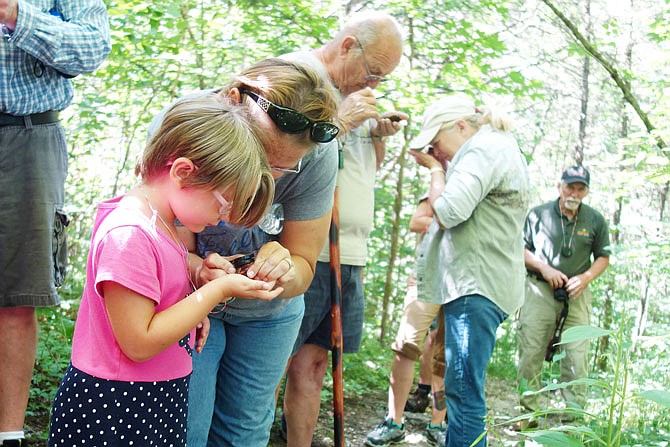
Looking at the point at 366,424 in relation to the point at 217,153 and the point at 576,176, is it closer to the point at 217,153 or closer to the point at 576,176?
the point at 576,176

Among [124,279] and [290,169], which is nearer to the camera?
[124,279]

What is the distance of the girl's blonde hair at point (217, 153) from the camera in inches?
66.5

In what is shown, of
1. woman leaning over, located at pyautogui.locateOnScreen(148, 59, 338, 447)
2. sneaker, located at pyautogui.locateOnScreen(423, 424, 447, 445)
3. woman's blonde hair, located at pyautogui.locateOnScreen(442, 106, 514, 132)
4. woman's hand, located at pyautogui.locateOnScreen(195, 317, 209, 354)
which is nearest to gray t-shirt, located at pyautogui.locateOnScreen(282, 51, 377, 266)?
woman's blonde hair, located at pyautogui.locateOnScreen(442, 106, 514, 132)

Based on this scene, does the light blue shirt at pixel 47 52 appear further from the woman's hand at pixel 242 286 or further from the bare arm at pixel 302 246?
the woman's hand at pixel 242 286

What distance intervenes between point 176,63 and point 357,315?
2556 millimetres

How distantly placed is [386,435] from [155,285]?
2.96 m

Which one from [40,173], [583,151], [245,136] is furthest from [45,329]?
[583,151]

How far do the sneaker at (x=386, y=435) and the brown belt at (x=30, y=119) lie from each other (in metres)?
2.60

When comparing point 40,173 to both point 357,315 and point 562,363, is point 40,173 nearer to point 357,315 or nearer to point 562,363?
point 357,315

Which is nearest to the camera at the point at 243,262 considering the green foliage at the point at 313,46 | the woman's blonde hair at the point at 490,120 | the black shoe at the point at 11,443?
the black shoe at the point at 11,443

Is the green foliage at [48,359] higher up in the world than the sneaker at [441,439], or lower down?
higher up

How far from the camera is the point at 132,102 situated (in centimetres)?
573

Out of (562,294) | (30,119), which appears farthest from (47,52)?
(562,294)

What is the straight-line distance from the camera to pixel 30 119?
264cm
